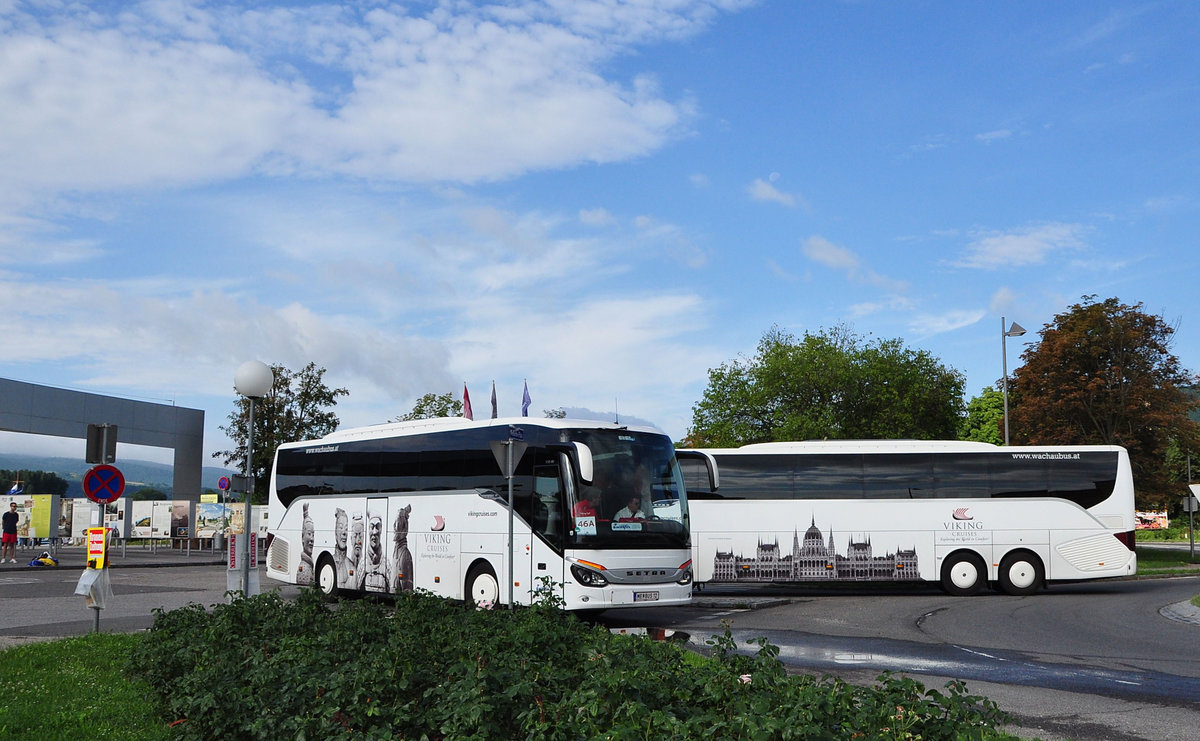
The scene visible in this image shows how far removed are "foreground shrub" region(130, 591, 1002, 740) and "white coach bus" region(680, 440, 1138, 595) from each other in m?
14.8

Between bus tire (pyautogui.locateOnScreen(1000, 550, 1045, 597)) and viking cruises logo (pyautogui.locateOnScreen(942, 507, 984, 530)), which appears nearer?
bus tire (pyautogui.locateOnScreen(1000, 550, 1045, 597))

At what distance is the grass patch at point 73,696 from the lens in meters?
6.97

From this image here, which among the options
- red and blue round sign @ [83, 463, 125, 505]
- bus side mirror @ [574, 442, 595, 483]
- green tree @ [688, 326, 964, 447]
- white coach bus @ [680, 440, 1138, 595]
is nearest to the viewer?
bus side mirror @ [574, 442, 595, 483]

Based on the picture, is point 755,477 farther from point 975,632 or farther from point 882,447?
point 975,632

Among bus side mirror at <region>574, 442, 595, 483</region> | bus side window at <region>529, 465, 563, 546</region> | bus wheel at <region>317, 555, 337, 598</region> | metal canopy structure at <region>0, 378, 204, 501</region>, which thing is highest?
metal canopy structure at <region>0, 378, 204, 501</region>

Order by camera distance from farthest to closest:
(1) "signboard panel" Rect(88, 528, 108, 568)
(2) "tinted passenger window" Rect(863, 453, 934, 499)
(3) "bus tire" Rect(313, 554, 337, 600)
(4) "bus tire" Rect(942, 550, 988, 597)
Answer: (2) "tinted passenger window" Rect(863, 453, 934, 499) → (4) "bus tire" Rect(942, 550, 988, 597) → (3) "bus tire" Rect(313, 554, 337, 600) → (1) "signboard panel" Rect(88, 528, 108, 568)

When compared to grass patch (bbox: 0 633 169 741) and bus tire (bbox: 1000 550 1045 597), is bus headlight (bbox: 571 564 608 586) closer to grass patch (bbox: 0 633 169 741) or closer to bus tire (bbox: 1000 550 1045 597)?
grass patch (bbox: 0 633 169 741)

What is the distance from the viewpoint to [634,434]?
16562mm

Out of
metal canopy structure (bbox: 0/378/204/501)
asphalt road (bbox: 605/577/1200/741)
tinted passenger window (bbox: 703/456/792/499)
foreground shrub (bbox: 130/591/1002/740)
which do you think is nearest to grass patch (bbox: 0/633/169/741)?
foreground shrub (bbox: 130/591/1002/740)

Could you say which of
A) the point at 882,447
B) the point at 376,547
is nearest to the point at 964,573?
the point at 882,447

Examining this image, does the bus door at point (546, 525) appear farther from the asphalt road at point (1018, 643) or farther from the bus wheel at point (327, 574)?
the bus wheel at point (327, 574)

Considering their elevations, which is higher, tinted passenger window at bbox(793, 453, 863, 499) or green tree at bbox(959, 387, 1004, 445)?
green tree at bbox(959, 387, 1004, 445)

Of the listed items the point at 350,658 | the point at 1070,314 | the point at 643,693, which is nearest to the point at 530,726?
the point at 643,693

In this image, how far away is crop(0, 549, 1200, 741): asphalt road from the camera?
30.9ft
